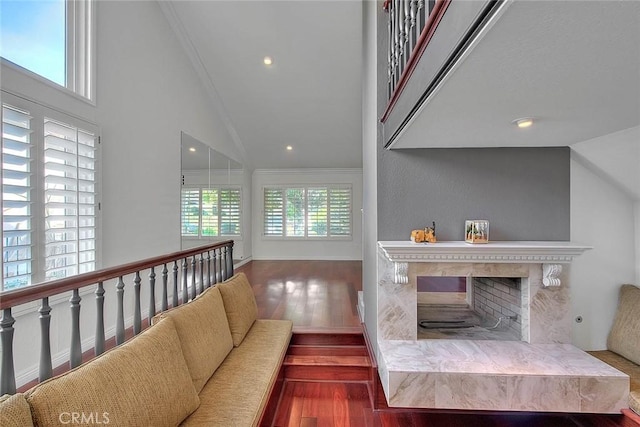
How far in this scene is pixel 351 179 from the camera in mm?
6844

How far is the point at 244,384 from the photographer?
1646 millimetres

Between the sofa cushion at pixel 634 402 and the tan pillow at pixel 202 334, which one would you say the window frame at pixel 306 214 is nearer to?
the tan pillow at pixel 202 334

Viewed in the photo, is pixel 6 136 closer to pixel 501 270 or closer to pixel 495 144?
pixel 495 144

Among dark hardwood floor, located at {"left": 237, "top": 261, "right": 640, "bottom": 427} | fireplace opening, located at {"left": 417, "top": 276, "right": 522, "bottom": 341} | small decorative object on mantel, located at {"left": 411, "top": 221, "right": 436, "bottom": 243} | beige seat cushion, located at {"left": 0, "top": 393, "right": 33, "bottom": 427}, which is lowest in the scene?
dark hardwood floor, located at {"left": 237, "top": 261, "right": 640, "bottom": 427}

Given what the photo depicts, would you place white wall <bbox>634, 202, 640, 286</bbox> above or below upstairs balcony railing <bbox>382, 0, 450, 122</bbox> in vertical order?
below

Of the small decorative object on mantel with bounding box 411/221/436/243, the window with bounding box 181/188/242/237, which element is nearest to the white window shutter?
the window with bounding box 181/188/242/237

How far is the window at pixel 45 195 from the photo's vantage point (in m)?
1.79

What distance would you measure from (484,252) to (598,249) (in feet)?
4.05

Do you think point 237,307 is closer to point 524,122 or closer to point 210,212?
point 524,122

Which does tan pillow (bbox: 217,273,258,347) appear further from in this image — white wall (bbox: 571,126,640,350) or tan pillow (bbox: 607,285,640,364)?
tan pillow (bbox: 607,285,640,364)

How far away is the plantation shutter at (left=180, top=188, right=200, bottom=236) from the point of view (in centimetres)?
381

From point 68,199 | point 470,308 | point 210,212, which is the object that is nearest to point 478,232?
point 470,308

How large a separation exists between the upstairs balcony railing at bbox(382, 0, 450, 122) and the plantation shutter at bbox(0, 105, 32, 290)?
8.25 feet

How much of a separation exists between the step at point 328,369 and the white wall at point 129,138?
1747 millimetres
